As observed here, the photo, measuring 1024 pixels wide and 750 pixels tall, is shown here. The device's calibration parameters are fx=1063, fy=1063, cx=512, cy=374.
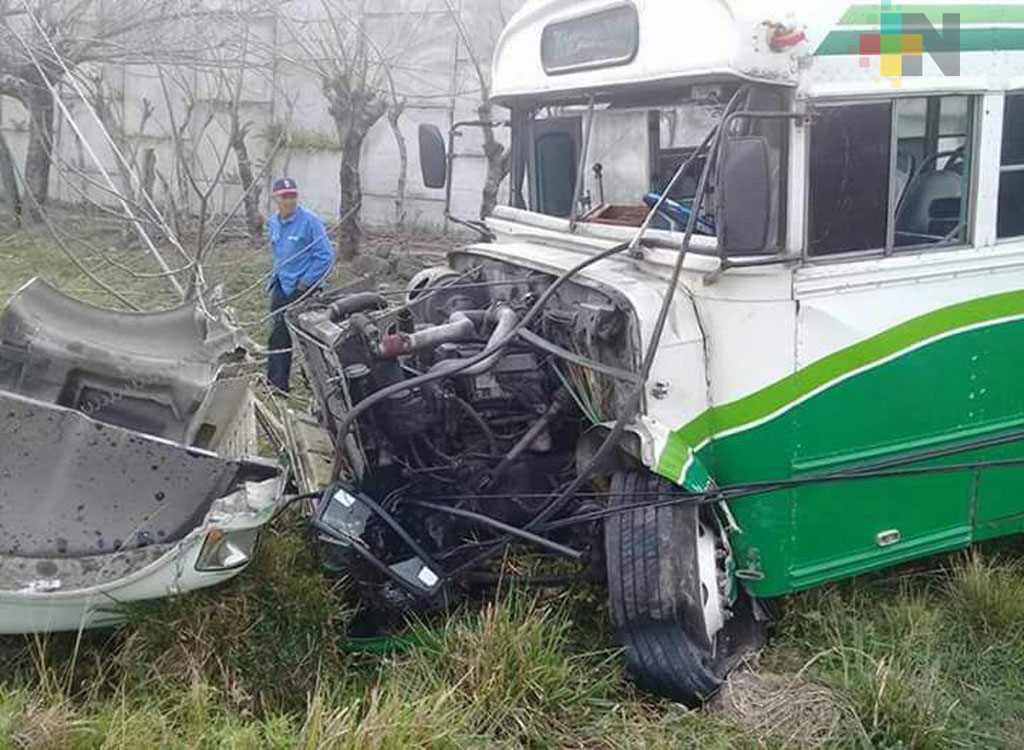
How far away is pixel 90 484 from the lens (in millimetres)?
4207

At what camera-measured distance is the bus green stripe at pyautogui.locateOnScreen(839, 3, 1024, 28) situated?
405 cm

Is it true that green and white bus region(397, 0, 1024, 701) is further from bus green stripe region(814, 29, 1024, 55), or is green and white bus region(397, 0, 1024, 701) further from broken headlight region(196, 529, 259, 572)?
broken headlight region(196, 529, 259, 572)

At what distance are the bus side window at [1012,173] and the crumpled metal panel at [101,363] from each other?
357cm

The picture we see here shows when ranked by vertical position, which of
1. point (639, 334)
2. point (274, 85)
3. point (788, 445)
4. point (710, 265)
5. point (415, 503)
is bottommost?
point (415, 503)

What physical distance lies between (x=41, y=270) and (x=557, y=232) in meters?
9.62

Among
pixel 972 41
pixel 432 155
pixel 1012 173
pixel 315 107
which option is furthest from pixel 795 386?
pixel 315 107

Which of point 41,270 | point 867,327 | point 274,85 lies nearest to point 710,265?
point 867,327

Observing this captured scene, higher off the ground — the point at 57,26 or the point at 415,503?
the point at 57,26

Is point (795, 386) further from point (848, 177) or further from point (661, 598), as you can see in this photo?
point (661, 598)

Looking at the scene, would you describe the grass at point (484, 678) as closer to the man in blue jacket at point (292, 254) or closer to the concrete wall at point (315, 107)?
the man in blue jacket at point (292, 254)

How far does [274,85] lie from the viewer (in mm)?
15133

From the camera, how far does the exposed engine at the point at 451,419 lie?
4.30 meters

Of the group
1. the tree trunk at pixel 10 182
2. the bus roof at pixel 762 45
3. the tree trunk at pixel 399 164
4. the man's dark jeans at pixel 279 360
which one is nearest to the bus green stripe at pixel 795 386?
the bus roof at pixel 762 45

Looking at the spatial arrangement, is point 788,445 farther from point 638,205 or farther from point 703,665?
point 638,205
